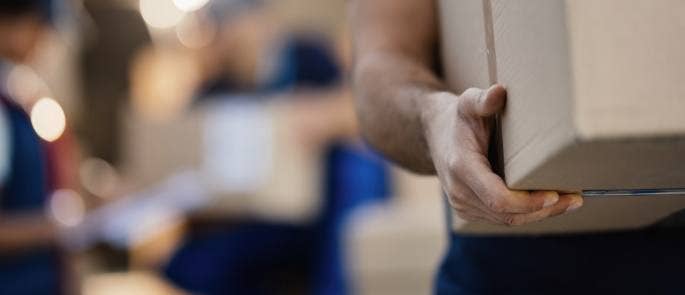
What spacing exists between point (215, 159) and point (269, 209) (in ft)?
1.85

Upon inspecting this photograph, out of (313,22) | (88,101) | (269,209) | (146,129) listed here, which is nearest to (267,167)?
(269,209)

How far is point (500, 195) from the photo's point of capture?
58 cm

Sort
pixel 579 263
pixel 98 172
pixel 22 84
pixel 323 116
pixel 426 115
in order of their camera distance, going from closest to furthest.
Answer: pixel 426 115 → pixel 579 263 → pixel 22 84 → pixel 323 116 → pixel 98 172

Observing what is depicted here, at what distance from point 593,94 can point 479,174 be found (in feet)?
0.42

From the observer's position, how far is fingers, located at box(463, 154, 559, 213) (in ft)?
1.91

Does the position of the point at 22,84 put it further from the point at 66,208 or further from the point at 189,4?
the point at 189,4

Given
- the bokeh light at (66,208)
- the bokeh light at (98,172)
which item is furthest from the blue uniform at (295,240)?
the bokeh light at (98,172)

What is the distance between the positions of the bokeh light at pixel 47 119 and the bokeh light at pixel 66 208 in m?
0.14

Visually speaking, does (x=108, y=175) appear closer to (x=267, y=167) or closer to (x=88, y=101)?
(x=88, y=101)

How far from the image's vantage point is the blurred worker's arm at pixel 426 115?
0.59 m

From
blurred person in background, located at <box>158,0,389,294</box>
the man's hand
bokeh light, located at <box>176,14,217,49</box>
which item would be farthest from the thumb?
bokeh light, located at <box>176,14,217,49</box>

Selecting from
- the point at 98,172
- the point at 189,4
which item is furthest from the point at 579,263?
the point at 189,4

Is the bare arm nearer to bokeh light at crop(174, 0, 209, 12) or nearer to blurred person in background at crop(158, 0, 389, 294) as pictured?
blurred person in background at crop(158, 0, 389, 294)

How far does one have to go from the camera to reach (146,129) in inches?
162
